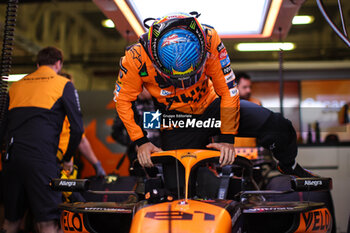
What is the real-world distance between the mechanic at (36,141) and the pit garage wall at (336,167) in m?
1.39

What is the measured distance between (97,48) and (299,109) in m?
1.59

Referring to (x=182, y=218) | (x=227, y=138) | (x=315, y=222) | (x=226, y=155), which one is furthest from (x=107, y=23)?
(x=315, y=222)

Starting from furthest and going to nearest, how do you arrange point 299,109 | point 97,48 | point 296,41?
point 97,48 < point 296,41 < point 299,109

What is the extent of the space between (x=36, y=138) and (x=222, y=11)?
4.32ft

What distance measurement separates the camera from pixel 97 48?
2959 millimetres

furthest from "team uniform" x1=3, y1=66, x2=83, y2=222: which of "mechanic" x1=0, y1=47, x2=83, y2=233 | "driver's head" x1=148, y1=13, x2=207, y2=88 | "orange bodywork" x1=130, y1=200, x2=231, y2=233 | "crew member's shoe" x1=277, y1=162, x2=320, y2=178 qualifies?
"crew member's shoe" x1=277, y1=162, x2=320, y2=178

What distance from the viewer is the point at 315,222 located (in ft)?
5.65

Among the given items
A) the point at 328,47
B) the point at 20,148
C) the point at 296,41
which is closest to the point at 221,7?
the point at 296,41

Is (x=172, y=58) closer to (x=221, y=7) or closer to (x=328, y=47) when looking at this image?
(x=221, y=7)

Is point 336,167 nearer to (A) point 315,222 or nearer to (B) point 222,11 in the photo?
(A) point 315,222

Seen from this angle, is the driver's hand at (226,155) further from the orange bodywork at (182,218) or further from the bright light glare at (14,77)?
the bright light glare at (14,77)

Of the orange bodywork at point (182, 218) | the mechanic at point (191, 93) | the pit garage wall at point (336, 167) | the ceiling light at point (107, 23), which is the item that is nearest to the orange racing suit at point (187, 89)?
the mechanic at point (191, 93)

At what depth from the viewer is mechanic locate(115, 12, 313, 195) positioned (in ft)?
5.91

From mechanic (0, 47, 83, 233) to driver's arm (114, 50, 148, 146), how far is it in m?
0.58
